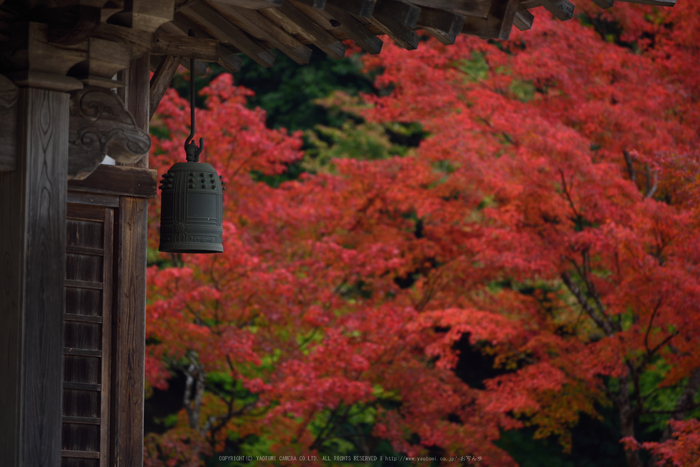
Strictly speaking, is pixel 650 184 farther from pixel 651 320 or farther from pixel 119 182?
pixel 119 182

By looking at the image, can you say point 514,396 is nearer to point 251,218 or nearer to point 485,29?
point 251,218

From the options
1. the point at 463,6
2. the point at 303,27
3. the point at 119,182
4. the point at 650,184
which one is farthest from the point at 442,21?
the point at 650,184

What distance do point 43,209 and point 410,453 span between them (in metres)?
6.16

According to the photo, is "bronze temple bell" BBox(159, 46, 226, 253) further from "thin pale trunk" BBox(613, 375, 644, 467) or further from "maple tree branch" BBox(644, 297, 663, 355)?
"thin pale trunk" BBox(613, 375, 644, 467)

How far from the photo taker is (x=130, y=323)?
10.4 ft

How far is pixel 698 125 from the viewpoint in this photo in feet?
21.9

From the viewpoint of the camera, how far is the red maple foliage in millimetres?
6508

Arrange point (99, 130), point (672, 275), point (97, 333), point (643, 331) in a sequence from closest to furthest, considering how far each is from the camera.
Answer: point (99, 130) < point (97, 333) < point (672, 275) < point (643, 331)

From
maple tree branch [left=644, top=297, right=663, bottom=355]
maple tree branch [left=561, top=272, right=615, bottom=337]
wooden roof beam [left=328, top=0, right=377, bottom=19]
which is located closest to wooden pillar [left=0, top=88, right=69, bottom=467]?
wooden roof beam [left=328, top=0, right=377, bottom=19]

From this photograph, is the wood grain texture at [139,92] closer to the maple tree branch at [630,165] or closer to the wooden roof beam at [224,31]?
the wooden roof beam at [224,31]

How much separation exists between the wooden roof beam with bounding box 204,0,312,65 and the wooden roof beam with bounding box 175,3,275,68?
0.03 m

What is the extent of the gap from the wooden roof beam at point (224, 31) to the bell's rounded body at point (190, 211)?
1.95 ft

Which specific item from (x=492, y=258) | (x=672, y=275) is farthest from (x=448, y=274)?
(x=672, y=275)

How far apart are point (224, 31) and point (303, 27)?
416 mm
